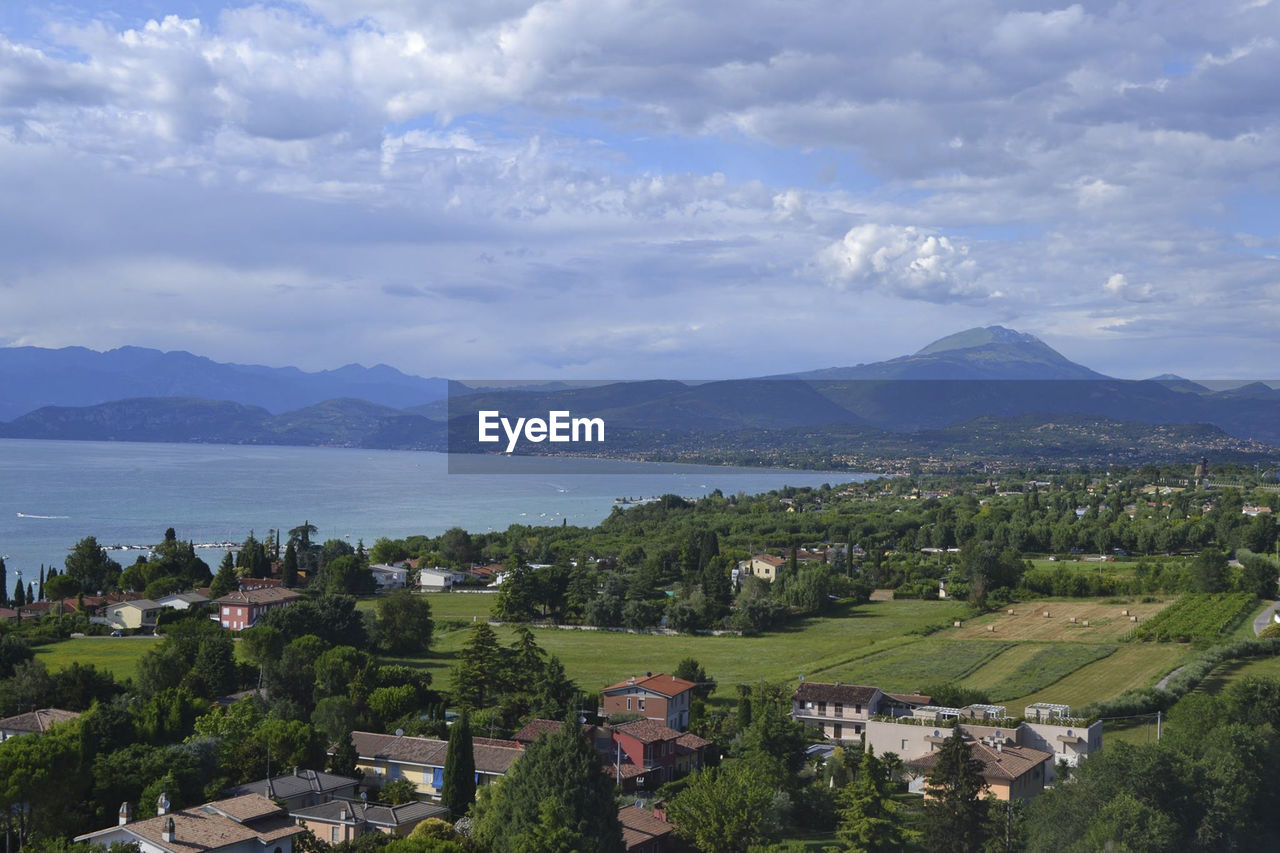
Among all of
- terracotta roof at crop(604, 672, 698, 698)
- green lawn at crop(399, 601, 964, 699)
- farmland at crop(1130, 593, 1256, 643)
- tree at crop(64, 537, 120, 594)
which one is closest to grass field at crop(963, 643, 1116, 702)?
farmland at crop(1130, 593, 1256, 643)

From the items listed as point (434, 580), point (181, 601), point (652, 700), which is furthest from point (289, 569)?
point (652, 700)

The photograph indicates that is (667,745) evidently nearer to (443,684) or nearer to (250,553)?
(443,684)

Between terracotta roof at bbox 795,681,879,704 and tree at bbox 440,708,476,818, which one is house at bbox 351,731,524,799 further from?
terracotta roof at bbox 795,681,879,704

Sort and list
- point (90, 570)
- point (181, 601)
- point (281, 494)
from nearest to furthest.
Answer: point (181, 601) < point (90, 570) < point (281, 494)

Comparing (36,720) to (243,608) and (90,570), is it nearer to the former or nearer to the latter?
(243,608)

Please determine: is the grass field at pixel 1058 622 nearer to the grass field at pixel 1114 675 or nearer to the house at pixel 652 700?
the grass field at pixel 1114 675

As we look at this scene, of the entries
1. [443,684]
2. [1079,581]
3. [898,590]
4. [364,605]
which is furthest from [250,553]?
[1079,581]

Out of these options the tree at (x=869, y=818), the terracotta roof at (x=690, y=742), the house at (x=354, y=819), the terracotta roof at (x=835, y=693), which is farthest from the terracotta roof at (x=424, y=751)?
the terracotta roof at (x=835, y=693)
